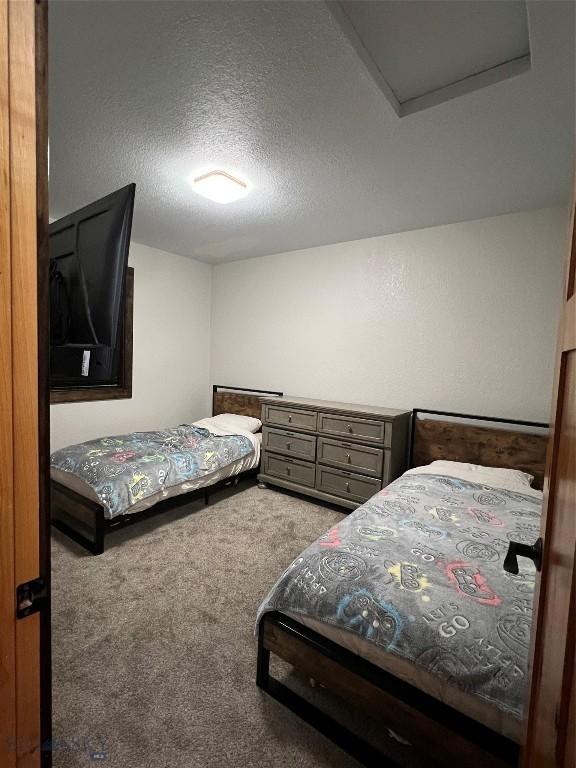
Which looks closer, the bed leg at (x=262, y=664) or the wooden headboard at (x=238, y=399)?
the bed leg at (x=262, y=664)

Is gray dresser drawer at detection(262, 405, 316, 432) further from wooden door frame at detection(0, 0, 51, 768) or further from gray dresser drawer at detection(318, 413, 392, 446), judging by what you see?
wooden door frame at detection(0, 0, 51, 768)

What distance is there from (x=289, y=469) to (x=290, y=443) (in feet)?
0.83

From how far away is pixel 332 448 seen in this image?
3.11m

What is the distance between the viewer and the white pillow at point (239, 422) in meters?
3.78

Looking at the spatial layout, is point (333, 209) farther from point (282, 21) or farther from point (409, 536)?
point (409, 536)

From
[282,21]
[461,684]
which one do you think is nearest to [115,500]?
[461,684]

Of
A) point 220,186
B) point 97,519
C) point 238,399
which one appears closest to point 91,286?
point 220,186

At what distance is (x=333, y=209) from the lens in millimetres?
2746

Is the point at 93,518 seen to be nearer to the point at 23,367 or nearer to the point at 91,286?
the point at 91,286

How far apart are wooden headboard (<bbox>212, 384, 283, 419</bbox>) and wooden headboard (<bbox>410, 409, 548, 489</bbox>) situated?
1.65 metres

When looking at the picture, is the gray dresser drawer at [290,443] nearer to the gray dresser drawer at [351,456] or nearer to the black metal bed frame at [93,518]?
the gray dresser drawer at [351,456]

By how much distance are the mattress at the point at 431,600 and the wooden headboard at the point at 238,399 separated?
2.41 metres

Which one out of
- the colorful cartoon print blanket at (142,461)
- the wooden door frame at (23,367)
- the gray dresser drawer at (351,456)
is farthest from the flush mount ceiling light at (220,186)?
the gray dresser drawer at (351,456)

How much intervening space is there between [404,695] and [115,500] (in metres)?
1.96
